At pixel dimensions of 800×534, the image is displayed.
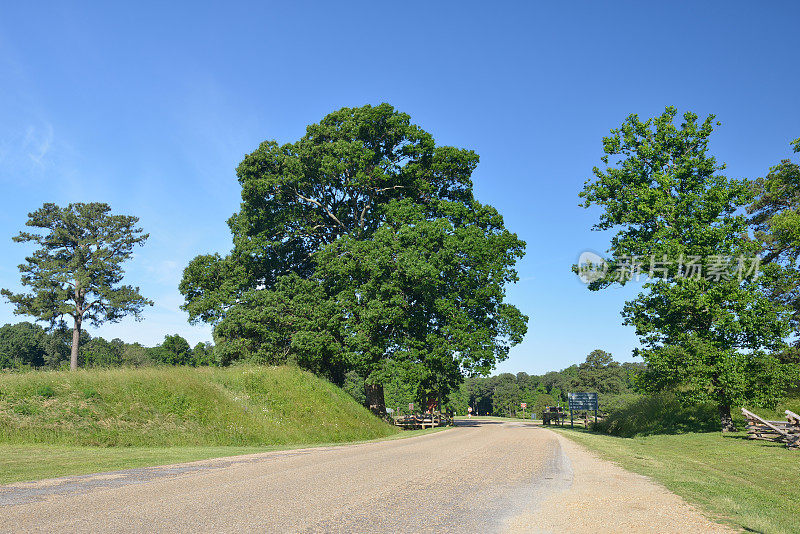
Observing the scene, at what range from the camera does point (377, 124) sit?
3378cm

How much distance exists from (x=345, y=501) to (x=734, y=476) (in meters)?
10.3

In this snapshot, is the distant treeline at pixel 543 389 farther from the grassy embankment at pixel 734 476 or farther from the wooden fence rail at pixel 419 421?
the grassy embankment at pixel 734 476

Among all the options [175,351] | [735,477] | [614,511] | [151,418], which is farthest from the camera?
[175,351]

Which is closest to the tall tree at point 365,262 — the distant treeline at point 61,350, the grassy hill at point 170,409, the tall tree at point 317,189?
the tall tree at point 317,189

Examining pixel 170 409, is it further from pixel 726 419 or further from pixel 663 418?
pixel 663 418

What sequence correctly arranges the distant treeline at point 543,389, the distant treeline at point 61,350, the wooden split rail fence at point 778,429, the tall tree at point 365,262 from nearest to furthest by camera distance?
the wooden split rail fence at point 778,429 → the tall tree at point 365,262 → the distant treeline at point 61,350 → the distant treeline at point 543,389

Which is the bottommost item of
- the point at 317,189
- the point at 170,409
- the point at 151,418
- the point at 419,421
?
the point at 419,421

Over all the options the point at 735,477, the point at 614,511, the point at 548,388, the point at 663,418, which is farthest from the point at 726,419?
the point at 548,388

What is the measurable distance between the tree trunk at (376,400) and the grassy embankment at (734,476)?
17186 mm

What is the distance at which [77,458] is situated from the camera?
1195 centimetres

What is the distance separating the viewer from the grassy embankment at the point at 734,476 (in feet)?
23.6

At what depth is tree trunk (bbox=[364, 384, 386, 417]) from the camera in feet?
108

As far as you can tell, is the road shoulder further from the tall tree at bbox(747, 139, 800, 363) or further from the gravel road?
the tall tree at bbox(747, 139, 800, 363)

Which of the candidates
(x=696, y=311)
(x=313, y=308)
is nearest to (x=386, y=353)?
(x=313, y=308)
